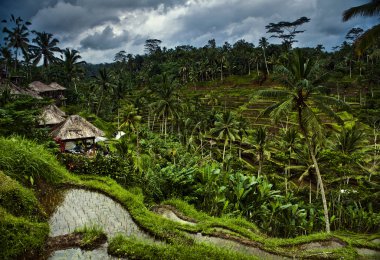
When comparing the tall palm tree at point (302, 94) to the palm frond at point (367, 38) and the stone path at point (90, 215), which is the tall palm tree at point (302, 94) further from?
the stone path at point (90, 215)

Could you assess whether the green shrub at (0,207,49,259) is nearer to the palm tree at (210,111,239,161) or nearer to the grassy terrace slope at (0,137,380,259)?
the grassy terrace slope at (0,137,380,259)

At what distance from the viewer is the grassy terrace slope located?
7562 millimetres

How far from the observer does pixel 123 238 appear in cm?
855

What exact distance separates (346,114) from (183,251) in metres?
57.6

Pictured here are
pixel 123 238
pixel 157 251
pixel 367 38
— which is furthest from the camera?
pixel 367 38

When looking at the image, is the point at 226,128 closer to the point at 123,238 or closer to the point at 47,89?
the point at 47,89

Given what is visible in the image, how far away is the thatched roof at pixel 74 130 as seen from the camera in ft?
Answer: 73.1

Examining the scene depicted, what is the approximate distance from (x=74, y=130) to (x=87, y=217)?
13638 millimetres

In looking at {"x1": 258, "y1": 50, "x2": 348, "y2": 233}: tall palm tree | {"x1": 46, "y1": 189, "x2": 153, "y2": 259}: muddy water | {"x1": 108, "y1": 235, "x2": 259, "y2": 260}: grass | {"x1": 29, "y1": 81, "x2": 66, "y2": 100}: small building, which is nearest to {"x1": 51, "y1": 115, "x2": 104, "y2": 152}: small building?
{"x1": 46, "y1": 189, "x2": 153, "y2": 259}: muddy water

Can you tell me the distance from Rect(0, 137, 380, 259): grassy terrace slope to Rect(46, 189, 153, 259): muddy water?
0.31 m

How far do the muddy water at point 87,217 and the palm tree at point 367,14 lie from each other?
10.7 metres

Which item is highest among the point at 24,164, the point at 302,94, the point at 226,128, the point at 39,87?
the point at 39,87

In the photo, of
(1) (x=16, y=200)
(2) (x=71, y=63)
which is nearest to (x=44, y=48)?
(2) (x=71, y=63)

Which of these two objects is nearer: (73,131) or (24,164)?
(24,164)
